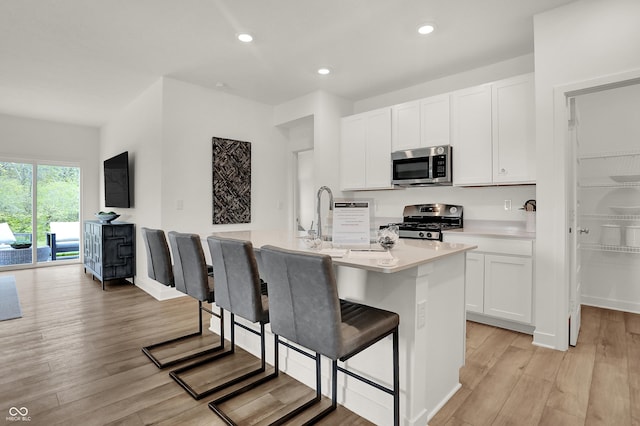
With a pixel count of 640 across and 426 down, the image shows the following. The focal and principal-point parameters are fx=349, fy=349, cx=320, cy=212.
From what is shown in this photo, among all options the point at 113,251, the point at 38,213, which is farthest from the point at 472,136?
the point at 38,213

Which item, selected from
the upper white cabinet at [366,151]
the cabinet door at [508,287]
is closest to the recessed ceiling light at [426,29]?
the upper white cabinet at [366,151]

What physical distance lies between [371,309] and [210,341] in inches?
68.6

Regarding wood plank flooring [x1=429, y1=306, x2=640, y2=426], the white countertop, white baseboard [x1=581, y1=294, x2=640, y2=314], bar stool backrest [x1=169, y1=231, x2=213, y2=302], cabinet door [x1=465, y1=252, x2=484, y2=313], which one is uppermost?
the white countertop

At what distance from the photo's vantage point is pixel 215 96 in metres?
4.66

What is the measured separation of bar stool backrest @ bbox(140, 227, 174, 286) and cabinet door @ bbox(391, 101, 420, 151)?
2833 millimetres

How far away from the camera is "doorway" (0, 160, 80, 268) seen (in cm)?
601

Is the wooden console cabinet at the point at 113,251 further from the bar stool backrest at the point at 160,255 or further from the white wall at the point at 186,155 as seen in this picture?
the bar stool backrest at the point at 160,255

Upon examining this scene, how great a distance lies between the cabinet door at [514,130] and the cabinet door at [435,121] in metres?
0.50

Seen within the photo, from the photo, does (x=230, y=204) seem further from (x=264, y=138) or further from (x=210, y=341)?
(x=210, y=341)

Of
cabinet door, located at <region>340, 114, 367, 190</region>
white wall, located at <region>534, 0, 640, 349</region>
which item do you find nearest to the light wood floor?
white wall, located at <region>534, 0, 640, 349</region>

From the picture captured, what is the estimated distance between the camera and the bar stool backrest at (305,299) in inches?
56.3

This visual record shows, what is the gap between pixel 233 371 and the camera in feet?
7.83

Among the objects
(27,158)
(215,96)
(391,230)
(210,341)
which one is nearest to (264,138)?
(215,96)

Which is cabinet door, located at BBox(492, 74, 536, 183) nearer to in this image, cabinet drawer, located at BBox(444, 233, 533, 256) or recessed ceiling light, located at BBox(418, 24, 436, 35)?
A: cabinet drawer, located at BBox(444, 233, 533, 256)
